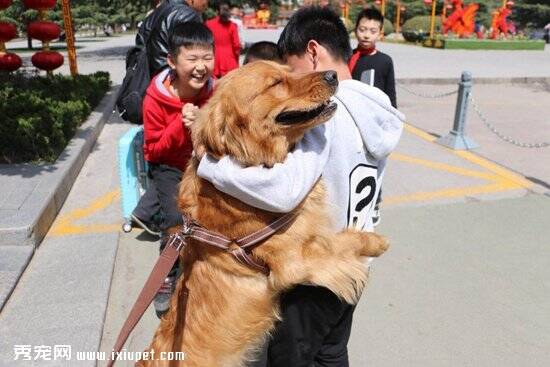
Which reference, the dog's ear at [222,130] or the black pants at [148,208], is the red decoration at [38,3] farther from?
the dog's ear at [222,130]

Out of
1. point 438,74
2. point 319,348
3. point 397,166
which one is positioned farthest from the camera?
point 438,74

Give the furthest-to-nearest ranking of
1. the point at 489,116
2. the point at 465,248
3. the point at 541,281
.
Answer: the point at 489,116, the point at 465,248, the point at 541,281

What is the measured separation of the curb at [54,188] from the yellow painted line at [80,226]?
3.4 inches

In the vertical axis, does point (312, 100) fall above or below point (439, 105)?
above

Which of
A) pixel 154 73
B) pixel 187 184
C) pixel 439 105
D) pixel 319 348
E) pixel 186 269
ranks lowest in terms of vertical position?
pixel 439 105

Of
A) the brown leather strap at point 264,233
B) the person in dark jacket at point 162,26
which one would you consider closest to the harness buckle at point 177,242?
the brown leather strap at point 264,233

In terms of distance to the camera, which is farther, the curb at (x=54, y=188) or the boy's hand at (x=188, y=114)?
the curb at (x=54, y=188)

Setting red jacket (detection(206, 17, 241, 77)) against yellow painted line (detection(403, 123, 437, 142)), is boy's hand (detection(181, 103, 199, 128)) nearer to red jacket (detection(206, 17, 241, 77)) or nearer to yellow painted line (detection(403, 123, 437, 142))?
red jacket (detection(206, 17, 241, 77))

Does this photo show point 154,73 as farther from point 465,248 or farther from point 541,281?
point 541,281

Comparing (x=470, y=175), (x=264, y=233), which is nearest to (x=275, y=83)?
(x=264, y=233)

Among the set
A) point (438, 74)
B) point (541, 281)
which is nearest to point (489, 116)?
point (438, 74)

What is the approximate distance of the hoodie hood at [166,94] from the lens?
3.11m

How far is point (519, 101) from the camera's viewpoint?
481 inches

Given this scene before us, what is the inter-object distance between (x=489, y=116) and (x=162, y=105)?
912 cm
